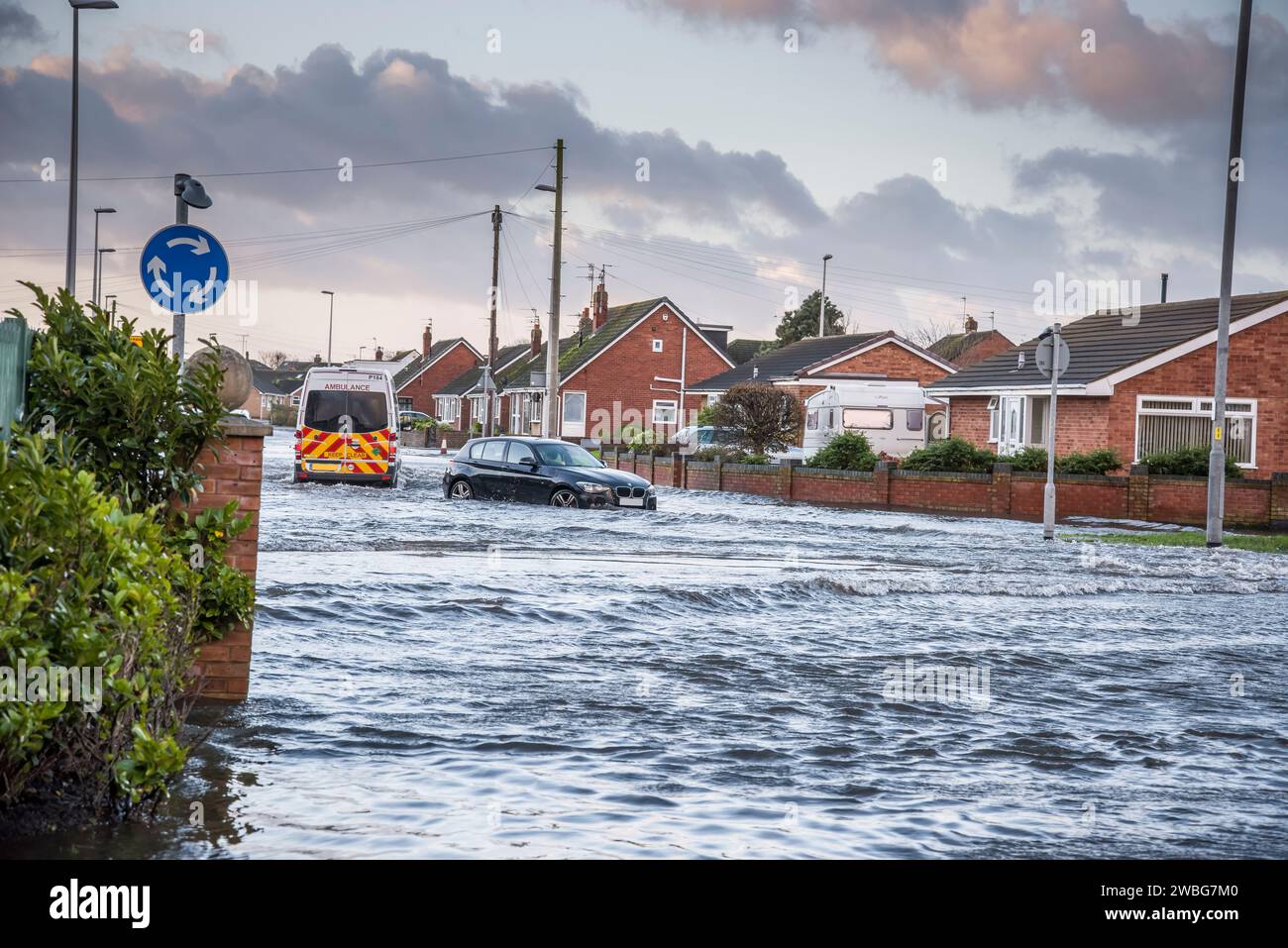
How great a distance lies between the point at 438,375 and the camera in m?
108

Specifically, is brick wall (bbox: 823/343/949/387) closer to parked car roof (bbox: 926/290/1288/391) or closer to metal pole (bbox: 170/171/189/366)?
parked car roof (bbox: 926/290/1288/391)

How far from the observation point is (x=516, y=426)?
79750mm

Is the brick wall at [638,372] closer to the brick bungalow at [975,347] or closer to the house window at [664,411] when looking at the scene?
the house window at [664,411]

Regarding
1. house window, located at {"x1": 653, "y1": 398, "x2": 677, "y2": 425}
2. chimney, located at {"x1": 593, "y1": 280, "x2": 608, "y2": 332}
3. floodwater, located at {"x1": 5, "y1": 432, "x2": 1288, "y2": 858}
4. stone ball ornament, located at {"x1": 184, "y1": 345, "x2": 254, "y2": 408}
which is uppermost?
chimney, located at {"x1": 593, "y1": 280, "x2": 608, "y2": 332}

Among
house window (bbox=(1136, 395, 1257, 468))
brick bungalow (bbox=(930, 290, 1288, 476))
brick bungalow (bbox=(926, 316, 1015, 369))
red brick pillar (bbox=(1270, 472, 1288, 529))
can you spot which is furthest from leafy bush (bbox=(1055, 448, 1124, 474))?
brick bungalow (bbox=(926, 316, 1015, 369))

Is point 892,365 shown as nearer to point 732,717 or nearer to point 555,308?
point 555,308

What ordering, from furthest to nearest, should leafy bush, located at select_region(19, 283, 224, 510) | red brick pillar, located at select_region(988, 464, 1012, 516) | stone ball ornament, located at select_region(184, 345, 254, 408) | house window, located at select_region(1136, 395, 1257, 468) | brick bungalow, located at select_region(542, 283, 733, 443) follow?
1. brick bungalow, located at select_region(542, 283, 733, 443)
2. house window, located at select_region(1136, 395, 1257, 468)
3. red brick pillar, located at select_region(988, 464, 1012, 516)
4. stone ball ornament, located at select_region(184, 345, 254, 408)
5. leafy bush, located at select_region(19, 283, 224, 510)

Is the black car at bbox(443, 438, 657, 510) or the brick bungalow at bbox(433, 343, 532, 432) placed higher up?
the brick bungalow at bbox(433, 343, 532, 432)

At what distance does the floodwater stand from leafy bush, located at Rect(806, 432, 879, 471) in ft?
55.4

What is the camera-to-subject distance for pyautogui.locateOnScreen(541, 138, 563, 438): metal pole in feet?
126
